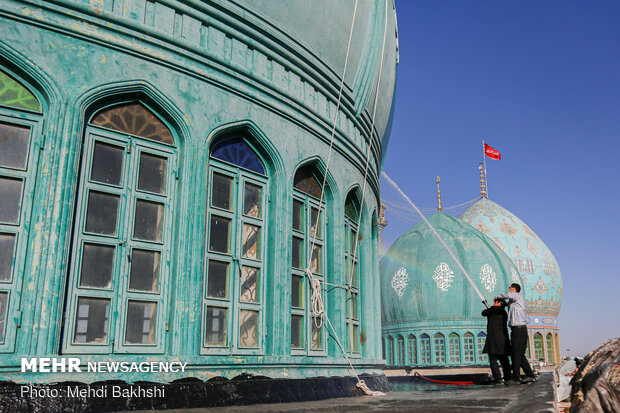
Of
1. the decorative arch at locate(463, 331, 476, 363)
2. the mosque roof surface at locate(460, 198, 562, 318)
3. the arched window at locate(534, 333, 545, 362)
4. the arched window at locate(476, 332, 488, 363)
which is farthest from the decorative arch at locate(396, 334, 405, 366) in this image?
the mosque roof surface at locate(460, 198, 562, 318)

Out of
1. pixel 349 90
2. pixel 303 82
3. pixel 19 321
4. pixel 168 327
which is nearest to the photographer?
pixel 19 321

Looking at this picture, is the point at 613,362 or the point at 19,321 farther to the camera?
the point at 19,321

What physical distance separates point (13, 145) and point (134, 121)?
1.36 meters

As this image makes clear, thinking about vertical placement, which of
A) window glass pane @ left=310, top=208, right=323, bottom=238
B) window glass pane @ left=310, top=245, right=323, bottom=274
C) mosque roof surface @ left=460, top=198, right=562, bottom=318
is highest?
mosque roof surface @ left=460, top=198, right=562, bottom=318

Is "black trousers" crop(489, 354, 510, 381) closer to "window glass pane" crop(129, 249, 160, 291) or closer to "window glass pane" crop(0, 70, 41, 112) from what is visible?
"window glass pane" crop(129, 249, 160, 291)

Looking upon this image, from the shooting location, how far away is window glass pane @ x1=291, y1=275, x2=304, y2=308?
7.99 m

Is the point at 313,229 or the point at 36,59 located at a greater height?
the point at 36,59

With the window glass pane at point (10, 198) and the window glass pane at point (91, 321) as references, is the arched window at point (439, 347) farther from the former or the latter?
the window glass pane at point (10, 198)

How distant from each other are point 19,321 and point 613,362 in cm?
479

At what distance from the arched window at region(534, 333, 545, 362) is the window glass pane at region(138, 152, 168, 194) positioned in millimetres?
33664

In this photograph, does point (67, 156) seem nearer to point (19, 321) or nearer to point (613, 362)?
point (19, 321)

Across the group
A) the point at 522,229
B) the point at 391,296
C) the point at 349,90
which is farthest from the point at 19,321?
the point at 522,229

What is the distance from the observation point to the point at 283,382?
23.1 feet

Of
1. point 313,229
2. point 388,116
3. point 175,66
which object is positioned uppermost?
point 388,116
